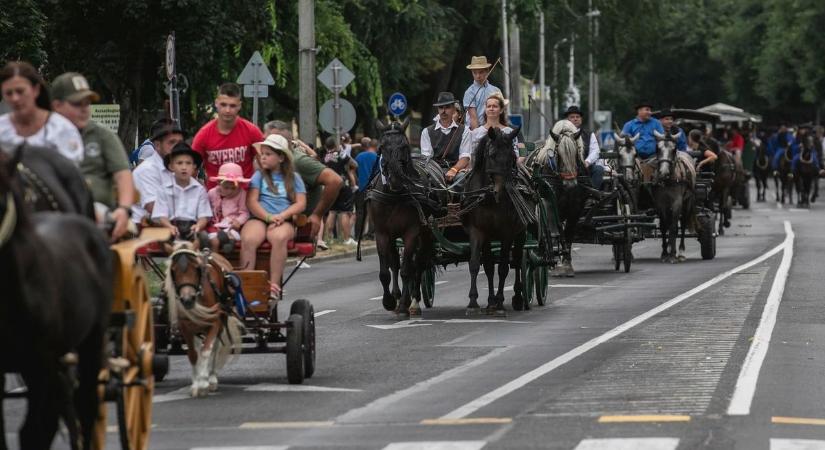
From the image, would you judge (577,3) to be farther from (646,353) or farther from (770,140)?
(646,353)

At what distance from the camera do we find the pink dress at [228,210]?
45.8ft

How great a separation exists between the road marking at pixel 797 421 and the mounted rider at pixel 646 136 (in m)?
18.9

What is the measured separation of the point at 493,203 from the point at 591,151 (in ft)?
23.6

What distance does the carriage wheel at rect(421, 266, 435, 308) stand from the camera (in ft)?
70.3

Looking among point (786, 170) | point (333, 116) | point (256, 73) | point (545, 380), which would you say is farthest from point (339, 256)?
point (786, 170)

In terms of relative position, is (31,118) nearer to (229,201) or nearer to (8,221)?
(8,221)

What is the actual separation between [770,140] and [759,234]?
63.5ft

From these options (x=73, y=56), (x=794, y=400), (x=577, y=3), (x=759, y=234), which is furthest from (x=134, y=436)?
(x=577, y=3)

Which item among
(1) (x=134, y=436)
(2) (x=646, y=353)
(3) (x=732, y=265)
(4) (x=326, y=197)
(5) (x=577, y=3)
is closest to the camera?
(1) (x=134, y=436)


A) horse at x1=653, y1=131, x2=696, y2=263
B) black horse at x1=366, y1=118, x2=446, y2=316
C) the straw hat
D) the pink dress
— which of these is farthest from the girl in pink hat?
horse at x1=653, y1=131, x2=696, y2=263

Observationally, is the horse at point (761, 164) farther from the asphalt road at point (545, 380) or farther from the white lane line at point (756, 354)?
the asphalt road at point (545, 380)

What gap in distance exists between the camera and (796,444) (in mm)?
10422

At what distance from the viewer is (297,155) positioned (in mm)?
14836

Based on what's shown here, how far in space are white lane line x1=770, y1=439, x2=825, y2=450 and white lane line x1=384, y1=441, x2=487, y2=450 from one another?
1527mm
